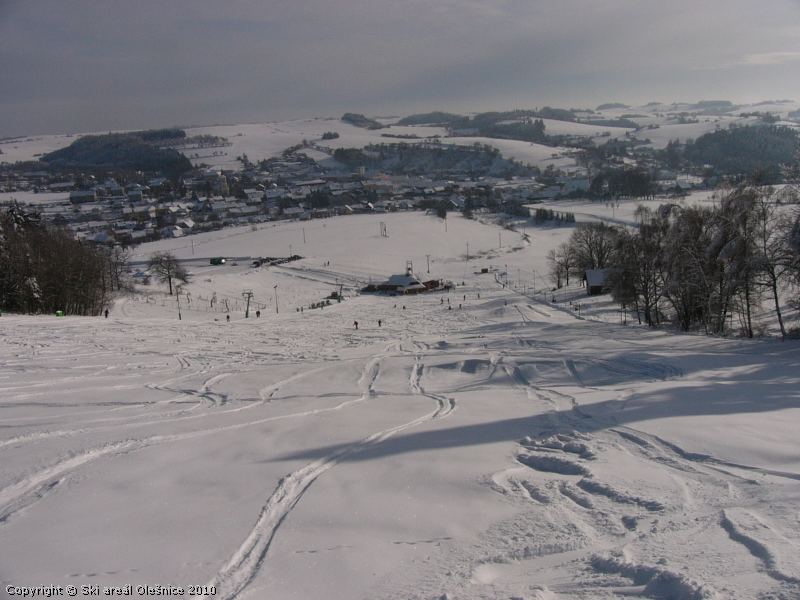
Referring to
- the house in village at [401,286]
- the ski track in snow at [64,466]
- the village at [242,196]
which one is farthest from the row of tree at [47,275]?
the village at [242,196]

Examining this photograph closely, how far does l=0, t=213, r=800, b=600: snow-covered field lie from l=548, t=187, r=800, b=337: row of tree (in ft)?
12.6

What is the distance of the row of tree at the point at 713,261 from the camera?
1802 centimetres

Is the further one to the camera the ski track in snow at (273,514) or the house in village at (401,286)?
the house in village at (401,286)

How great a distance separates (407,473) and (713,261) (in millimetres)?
19842

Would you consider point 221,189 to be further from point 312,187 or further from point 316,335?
point 316,335

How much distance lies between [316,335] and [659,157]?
205m

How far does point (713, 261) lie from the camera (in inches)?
835

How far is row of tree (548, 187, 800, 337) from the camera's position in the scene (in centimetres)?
1802

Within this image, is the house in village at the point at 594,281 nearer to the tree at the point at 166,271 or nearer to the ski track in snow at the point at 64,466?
the ski track in snow at the point at 64,466

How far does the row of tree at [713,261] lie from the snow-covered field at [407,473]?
3849 millimetres

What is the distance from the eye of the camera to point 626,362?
1389 centimetres

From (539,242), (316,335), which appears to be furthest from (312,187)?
(316,335)

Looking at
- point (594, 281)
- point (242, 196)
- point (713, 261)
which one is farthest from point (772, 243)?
point (242, 196)

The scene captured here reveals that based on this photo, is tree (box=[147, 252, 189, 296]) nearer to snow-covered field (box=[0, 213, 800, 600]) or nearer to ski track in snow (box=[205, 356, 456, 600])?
snow-covered field (box=[0, 213, 800, 600])
